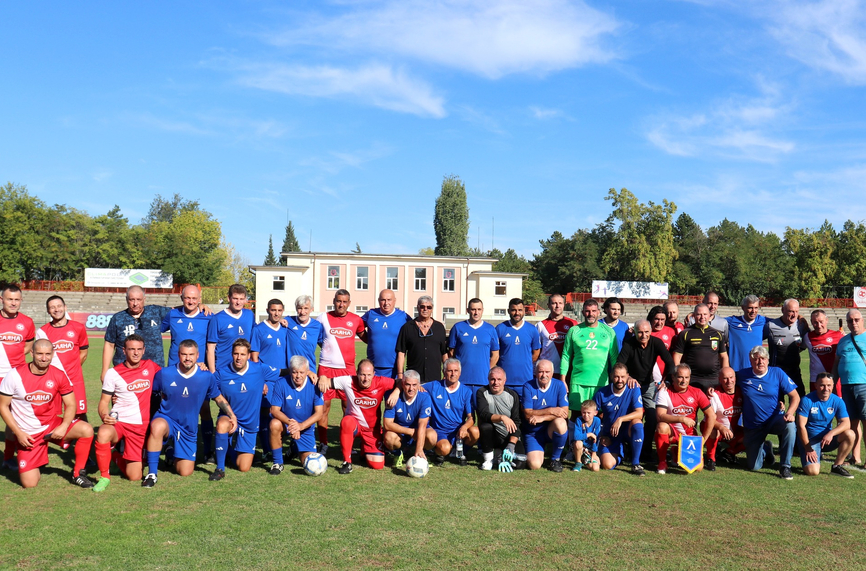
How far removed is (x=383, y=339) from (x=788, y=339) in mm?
4971

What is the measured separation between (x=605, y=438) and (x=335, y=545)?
364 centimetres

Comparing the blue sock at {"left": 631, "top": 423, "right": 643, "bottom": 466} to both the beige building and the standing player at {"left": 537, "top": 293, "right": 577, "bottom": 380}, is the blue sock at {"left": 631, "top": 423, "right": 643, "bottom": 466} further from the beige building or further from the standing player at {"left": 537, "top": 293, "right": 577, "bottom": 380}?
the beige building

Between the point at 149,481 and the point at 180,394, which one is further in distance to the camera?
the point at 180,394

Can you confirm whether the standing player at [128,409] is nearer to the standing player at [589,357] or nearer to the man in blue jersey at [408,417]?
the man in blue jersey at [408,417]

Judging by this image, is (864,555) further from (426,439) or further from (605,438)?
(426,439)

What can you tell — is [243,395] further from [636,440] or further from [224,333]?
[636,440]

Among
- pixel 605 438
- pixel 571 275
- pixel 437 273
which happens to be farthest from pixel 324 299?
pixel 605 438

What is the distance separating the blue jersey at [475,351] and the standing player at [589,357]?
884 mm

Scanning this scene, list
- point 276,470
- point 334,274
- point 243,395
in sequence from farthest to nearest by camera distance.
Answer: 1. point 334,274
2. point 243,395
3. point 276,470

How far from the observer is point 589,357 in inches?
285

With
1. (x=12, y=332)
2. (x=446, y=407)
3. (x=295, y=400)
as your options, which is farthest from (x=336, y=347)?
(x=12, y=332)

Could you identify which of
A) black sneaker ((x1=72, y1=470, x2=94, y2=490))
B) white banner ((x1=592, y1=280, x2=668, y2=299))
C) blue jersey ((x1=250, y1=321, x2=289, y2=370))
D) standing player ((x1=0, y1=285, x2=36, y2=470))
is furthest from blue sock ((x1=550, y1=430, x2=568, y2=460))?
white banner ((x1=592, y1=280, x2=668, y2=299))

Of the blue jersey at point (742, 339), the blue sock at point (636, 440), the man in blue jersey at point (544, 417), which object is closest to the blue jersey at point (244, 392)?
the man in blue jersey at point (544, 417)

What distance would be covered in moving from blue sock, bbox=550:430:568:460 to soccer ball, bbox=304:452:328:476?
248 cm
